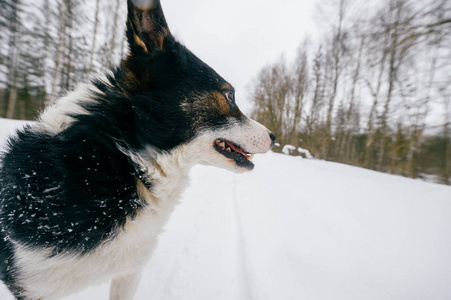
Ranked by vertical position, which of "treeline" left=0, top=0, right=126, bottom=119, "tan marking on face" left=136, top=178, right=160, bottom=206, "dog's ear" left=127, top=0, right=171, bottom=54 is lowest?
"tan marking on face" left=136, top=178, right=160, bottom=206

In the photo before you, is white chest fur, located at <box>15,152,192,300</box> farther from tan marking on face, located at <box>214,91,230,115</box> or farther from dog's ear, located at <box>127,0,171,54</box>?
dog's ear, located at <box>127,0,171,54</box>

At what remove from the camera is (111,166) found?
3.58 ft

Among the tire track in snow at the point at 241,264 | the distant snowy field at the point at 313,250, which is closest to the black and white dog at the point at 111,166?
the distant snowy field at the point at 313,250

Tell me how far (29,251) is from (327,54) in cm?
1969

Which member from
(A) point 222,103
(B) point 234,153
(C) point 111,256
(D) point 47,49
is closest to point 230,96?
(A) point 222,103

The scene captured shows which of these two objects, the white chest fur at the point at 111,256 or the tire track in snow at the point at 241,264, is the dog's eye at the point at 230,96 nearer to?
the white chest fur at the point at 111,256

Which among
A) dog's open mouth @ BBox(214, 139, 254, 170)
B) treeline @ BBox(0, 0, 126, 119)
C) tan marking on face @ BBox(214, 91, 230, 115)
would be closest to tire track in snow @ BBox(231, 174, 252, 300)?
dog's open mouth @ BBox(214, 139, 254, 170)

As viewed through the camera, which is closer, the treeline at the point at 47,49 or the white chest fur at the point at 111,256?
→ the white chest fur at the point at 111,256

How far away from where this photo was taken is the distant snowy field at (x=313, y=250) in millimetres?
1633

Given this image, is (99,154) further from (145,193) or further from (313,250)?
(313,250)

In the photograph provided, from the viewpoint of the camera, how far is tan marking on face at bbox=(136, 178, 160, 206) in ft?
3.86

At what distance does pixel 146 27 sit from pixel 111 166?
909mm

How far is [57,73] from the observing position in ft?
27.2

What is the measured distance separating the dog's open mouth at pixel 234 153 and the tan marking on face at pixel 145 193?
616 mm
